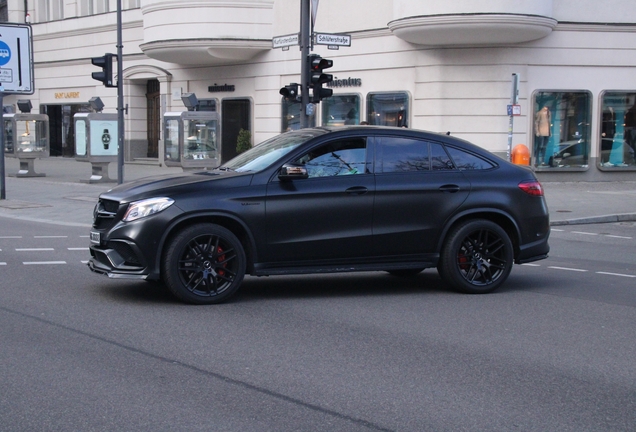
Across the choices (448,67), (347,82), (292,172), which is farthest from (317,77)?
(292,172)

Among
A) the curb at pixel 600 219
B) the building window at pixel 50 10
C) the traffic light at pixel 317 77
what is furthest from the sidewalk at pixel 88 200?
the building window at pixel 50 10

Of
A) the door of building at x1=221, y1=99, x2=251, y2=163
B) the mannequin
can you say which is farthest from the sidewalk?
the door of building at x1=221, y1=99, x2=251, y2=163

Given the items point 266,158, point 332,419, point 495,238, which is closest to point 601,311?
point 495,238

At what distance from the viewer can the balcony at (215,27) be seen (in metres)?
28.1

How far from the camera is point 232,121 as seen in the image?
30.5 m

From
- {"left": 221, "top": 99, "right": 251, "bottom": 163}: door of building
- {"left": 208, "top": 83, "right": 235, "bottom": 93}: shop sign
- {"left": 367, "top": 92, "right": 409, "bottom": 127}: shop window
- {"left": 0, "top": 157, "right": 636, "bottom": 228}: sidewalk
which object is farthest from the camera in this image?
{"left": 208, "top": 83, "right": 235, "bottom": 93}: shop sign

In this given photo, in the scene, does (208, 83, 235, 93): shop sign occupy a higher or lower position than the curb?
higher

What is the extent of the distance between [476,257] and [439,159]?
1.10 m

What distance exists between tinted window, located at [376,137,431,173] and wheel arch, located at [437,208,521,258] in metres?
0.62

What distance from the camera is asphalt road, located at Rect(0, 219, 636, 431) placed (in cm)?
500

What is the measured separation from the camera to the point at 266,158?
27.9ft

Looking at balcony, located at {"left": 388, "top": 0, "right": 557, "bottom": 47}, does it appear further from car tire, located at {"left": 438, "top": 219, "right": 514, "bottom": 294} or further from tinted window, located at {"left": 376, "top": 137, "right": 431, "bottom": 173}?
car tire, located at {"left": 438, "top": 219, "right": 514, "bottom": 294}

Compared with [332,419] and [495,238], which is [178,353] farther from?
[495,238]

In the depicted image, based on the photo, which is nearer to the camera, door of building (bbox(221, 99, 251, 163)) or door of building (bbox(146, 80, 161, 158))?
door of building (bbox(221, 99, 251, 163))
